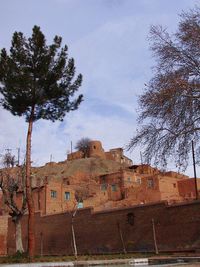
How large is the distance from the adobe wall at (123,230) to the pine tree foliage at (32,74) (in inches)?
444

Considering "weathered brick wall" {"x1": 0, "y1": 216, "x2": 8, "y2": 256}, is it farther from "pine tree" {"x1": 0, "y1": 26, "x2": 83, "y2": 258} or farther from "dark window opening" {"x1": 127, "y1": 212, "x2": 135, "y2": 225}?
"pine tree" {"x1": 0, "y1": 26, "x2": 83, "y2": 258}

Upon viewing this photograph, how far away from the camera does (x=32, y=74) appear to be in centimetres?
2045

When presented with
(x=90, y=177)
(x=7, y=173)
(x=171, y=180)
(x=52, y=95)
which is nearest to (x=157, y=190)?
(x=171, y=180)

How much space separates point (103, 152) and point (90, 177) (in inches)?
1129

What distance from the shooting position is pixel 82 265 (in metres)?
15.7

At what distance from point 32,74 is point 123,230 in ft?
48.9

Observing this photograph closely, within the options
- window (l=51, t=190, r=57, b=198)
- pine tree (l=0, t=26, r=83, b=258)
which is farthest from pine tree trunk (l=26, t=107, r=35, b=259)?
window (l=51, t=190, r=57, b=198)

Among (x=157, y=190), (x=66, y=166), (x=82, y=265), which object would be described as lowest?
(x=82, y=265)

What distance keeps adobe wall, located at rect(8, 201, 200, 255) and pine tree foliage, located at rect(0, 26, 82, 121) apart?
11.3 m

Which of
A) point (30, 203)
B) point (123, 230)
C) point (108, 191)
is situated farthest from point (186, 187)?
point (30, 203)

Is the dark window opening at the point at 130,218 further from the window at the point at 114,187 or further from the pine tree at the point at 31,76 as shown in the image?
the window at the point at 114,187

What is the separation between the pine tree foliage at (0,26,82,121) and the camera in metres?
20.2

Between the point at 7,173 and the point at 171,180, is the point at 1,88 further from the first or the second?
the point at 171,180

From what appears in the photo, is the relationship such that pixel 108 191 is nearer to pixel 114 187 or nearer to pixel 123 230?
pixel 114 187
